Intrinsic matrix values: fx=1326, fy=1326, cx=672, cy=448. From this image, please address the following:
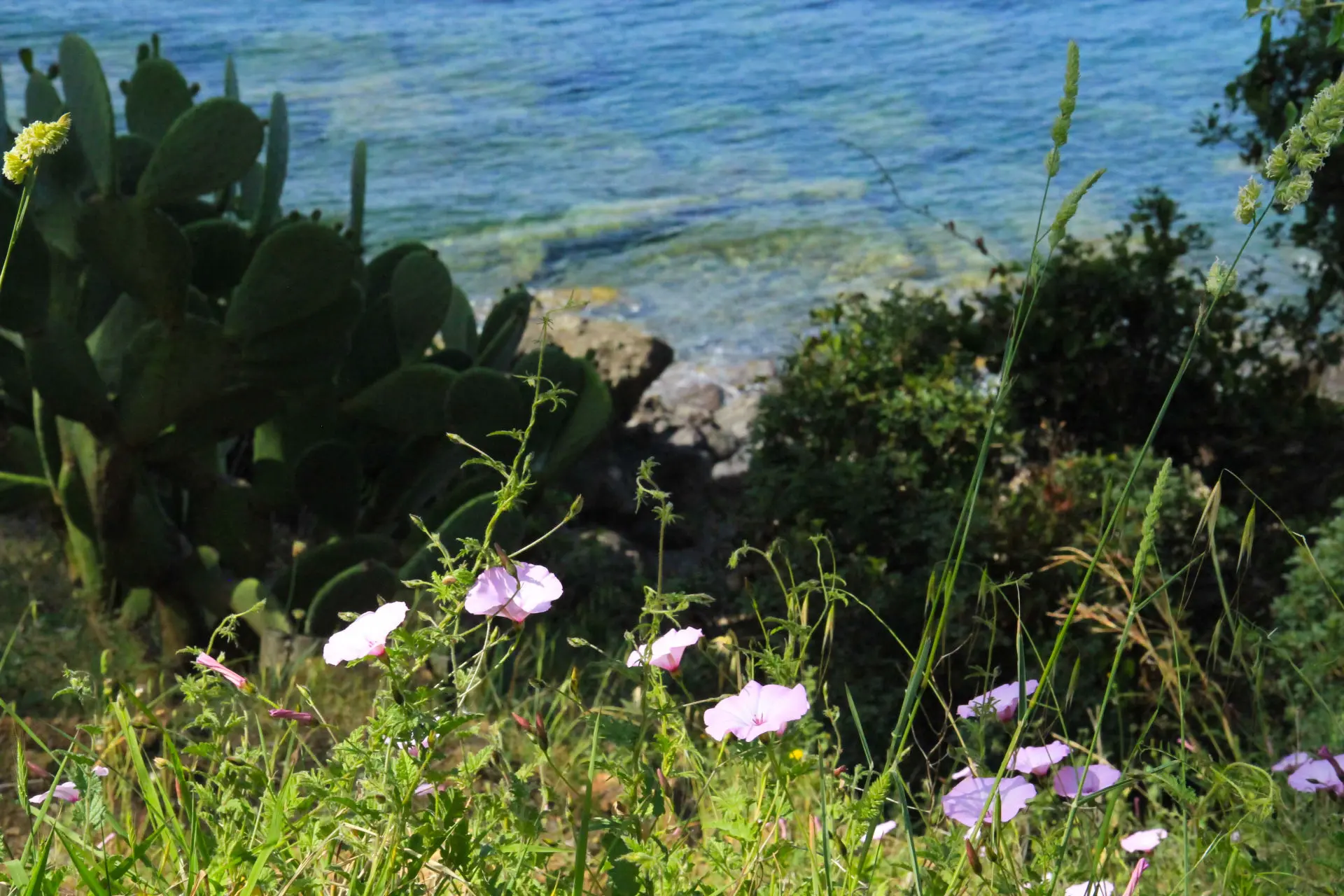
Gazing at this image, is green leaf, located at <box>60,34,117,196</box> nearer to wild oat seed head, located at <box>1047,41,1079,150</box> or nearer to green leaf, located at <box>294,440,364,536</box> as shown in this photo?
green leaf, located at <box>294,440,364,536</box>

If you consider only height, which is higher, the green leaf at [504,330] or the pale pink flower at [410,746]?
the pale pink flower at [410,746]

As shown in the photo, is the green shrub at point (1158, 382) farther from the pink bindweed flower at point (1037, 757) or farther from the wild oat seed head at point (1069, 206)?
the wild oat seed head at point (1069, 206)

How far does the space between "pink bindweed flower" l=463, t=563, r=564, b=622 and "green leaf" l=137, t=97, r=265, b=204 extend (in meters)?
2.22

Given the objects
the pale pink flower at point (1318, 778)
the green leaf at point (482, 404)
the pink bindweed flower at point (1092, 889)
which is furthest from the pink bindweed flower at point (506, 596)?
the green leaf at point (482, 404)

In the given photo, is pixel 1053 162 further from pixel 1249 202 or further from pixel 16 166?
pixel 16 166

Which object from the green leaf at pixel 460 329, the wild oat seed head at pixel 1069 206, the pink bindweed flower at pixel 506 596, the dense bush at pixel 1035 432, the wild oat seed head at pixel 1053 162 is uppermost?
the wild oat seed head at pixel 1053 162

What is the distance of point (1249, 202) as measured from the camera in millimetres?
951

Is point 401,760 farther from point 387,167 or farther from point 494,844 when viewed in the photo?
point 387,167

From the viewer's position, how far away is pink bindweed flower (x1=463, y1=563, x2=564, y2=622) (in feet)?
3.38

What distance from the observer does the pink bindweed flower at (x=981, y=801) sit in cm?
119

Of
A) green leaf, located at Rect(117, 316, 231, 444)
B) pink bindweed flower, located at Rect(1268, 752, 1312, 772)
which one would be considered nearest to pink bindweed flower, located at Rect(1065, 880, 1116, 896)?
pink bindweed flower, located at Rect(1268, 752, 1312, 772)

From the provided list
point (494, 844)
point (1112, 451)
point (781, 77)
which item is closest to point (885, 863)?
point (494, 844)

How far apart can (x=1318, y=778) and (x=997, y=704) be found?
44 cm

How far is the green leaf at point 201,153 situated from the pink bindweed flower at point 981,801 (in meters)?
2.39
